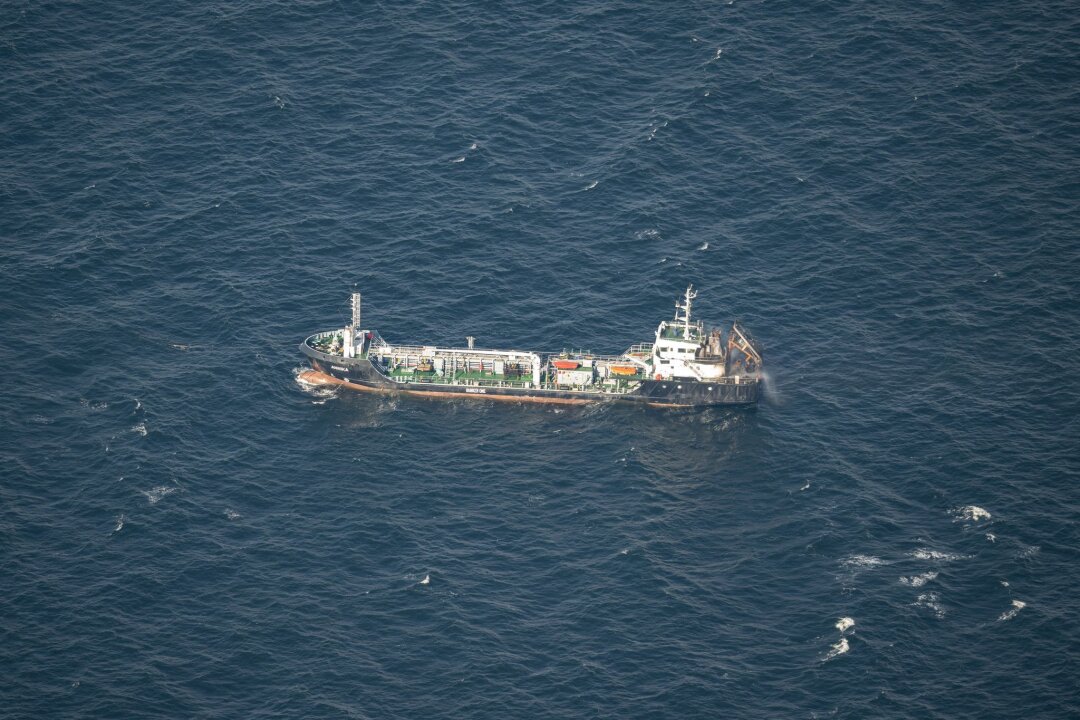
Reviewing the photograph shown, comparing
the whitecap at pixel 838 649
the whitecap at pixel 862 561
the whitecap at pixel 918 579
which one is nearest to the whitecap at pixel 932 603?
the whitecap at pixel 918 579

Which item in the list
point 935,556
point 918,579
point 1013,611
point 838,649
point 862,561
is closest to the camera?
point 838,649

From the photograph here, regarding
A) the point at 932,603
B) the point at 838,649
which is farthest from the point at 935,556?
the point at 838,649

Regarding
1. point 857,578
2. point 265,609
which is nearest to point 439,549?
point 265,609

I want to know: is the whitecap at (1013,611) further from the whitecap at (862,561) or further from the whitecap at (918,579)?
the whitecap at (862,561)

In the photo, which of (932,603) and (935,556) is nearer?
(932,603)

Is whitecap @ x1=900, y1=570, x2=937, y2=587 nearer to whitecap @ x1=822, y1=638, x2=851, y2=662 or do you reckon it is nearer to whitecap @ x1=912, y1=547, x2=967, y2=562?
whitecap @ x1=912, y1=547, x2=967, y2=562

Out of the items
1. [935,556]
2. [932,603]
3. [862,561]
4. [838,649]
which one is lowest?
[838,649]

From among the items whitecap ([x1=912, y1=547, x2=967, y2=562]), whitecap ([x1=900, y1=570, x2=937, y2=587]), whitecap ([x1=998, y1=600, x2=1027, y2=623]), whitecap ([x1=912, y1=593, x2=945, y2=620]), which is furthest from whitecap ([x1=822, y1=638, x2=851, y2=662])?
whitecap ([x1=998, y1=600, x2=1027, y2=623])

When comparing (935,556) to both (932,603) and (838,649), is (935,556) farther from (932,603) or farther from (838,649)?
(838,649)

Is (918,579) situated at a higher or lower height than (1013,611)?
higher
